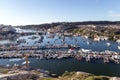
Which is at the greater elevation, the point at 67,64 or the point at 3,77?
the point at 3,77

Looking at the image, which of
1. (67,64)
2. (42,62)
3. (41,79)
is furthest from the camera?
(42,62)

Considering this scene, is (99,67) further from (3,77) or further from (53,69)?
(3,77)

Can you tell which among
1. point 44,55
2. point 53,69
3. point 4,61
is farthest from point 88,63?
point 4,61

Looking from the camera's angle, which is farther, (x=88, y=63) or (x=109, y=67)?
(x=88, y=63)

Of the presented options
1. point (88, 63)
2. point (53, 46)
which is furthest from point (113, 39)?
point (88, 63)

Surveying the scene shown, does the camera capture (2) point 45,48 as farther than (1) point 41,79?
Yes

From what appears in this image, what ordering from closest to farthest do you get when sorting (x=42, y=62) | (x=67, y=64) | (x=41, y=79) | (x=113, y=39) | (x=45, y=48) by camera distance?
(x=41, y=79) < (x=67, y=64) < (x=42, y=62) < (x=45, y=48) < (x=113, y=39)

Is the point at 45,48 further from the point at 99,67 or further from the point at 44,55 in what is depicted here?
the point at 99,67

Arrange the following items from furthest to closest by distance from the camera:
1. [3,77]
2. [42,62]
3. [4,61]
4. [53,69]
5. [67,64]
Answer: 1. [4,61]
2. [42,62]
3. [67,64]
4. [53,69]
5. [3,77]

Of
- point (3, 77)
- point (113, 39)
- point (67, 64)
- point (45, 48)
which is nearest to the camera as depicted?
point (3, 77)
